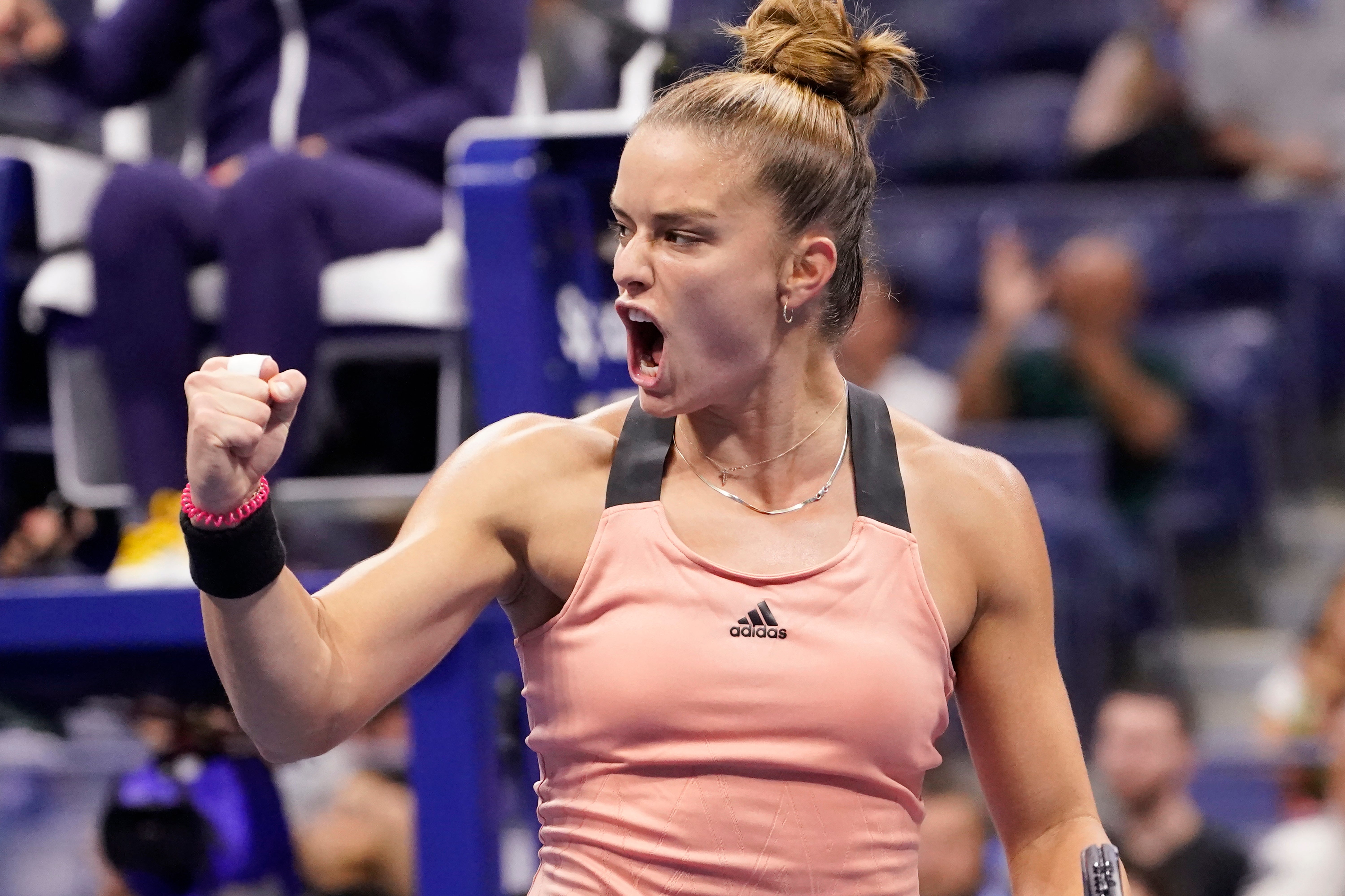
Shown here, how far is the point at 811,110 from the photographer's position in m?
1.19

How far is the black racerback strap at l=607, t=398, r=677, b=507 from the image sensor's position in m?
1.19

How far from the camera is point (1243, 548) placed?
3883mm

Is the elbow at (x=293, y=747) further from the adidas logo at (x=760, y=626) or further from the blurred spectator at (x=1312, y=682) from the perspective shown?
the blurred spectator at (x=1312, y=682)

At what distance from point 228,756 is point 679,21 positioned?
3.64 ft

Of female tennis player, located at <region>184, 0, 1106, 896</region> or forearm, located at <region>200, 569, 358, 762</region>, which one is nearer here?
forearm, located at <region>200, 569, 358, 762</region>

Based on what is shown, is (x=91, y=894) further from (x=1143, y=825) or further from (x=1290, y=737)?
(x=1290, y=737)

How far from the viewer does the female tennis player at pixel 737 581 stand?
3.70 ft

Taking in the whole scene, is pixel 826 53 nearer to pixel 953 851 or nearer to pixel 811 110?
pixel 811 110

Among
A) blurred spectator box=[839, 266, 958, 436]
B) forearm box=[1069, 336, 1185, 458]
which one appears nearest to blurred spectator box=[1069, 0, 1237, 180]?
forearm box=[1069, 336, 1185, 458]

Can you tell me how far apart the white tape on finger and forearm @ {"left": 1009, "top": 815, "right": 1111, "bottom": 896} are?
2.22 feet

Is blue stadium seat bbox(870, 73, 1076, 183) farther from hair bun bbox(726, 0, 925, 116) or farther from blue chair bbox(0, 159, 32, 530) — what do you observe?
hair bun bbox(726, 0, 925, 116)

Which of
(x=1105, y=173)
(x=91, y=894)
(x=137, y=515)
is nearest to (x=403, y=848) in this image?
(x=91, y=894)

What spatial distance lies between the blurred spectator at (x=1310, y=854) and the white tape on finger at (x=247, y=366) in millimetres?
2219

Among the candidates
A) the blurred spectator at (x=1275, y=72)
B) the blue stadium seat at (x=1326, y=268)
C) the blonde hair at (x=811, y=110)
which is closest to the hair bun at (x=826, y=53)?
the blonde hair at (x=811, y=110)
